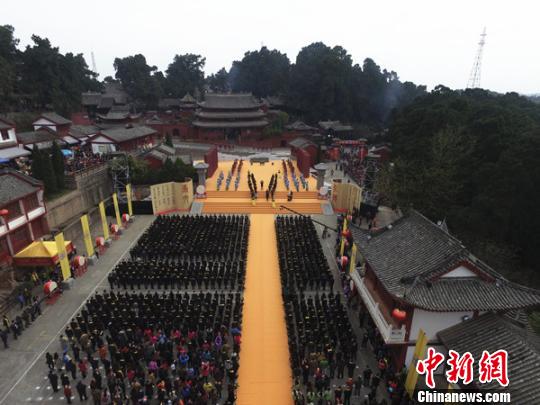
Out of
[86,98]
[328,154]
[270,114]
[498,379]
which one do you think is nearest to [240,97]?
[270,114]

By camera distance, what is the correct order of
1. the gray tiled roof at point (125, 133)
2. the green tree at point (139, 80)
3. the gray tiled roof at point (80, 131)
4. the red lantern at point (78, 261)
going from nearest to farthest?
the red lantern at point (78, 261) → the gray tiled roof at point (125, 133) → the gray tiled roof at point (80, 131) → the green tree at point (139, 80)

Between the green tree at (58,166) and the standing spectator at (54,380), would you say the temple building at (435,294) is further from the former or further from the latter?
the green tree at (58,166)

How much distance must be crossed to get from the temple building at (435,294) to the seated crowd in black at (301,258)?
14.2ft

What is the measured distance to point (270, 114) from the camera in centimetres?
5972

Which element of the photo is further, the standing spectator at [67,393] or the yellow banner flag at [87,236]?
the yellow banner flag at [87,236]

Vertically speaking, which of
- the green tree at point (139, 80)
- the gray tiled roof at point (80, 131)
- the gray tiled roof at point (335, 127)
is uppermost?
the green tree at point (139, 80)

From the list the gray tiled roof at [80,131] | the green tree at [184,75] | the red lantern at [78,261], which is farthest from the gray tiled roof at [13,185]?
the green tree at [184,75]

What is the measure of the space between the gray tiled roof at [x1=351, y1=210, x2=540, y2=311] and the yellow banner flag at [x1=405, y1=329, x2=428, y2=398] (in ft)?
2.86

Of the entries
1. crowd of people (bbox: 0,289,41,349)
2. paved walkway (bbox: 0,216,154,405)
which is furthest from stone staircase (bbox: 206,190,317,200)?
Answer: crowd of people (bbox: 0,289,41,349)

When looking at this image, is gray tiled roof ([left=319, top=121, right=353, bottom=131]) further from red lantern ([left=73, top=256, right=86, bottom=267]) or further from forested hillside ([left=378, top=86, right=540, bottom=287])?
red lantern ([left=73, top=256, right=86, bottom=267])

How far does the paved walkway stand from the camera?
10836 mm

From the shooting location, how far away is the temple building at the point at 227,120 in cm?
5066

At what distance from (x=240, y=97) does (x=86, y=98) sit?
2759 centimetres

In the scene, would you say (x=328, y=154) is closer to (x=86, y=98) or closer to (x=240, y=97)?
(x=240, y=97)
